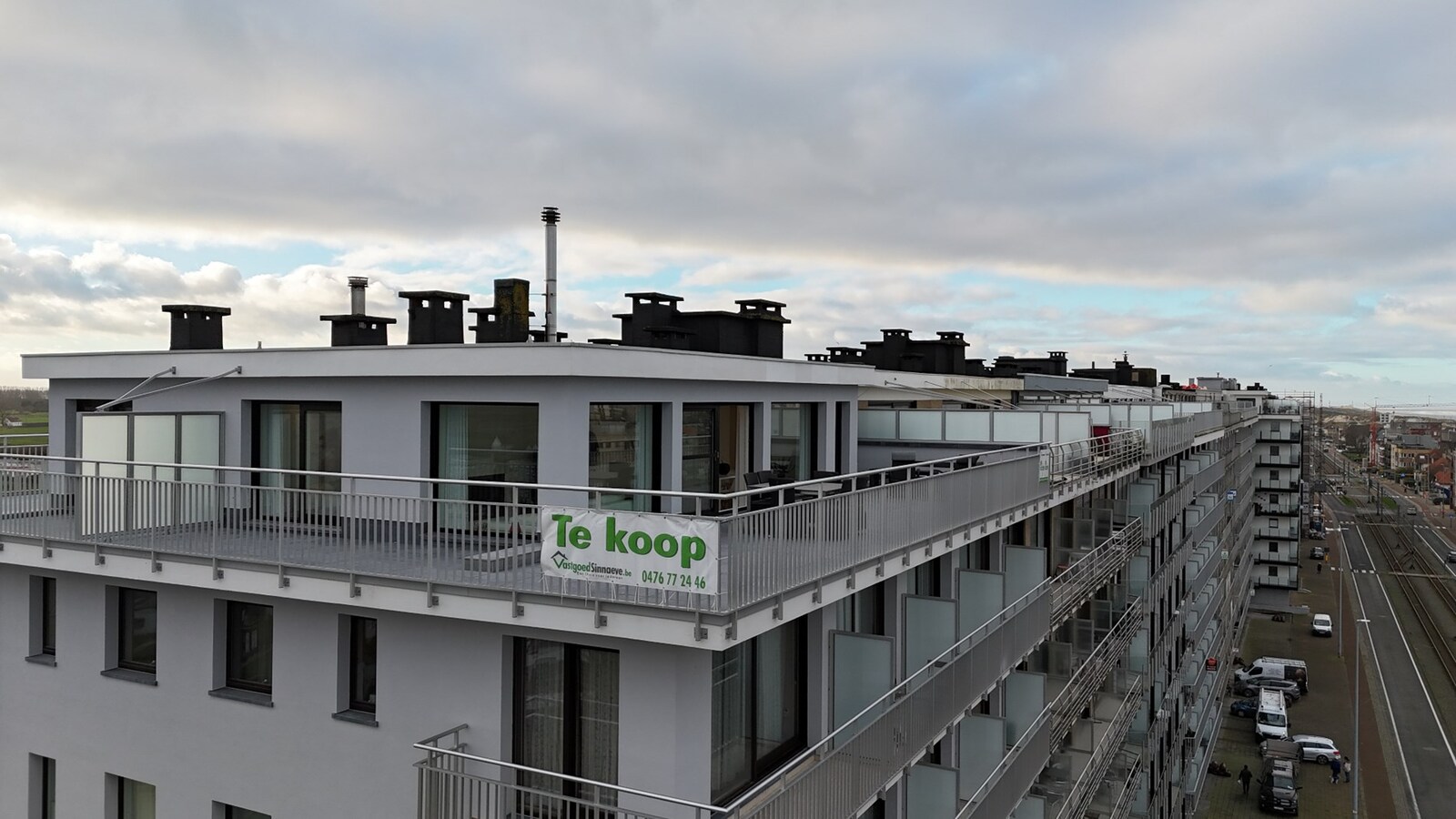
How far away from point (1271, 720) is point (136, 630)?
57.9 meters

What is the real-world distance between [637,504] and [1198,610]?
40571 millimetres

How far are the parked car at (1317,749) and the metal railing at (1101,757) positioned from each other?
2766cm

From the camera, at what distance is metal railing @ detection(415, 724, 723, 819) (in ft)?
32.2

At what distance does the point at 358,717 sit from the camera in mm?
12094

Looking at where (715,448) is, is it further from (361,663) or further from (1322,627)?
(1322,627)

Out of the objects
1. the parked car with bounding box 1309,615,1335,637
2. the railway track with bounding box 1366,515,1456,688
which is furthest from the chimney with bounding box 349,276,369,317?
the parked car with bounding box 1309,615,1335,637

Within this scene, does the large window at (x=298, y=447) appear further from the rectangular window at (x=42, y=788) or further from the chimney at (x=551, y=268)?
the rectangular window at (x=42, y=788)

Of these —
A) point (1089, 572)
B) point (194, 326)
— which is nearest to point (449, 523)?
point (194, 326)

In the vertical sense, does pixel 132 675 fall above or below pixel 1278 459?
above

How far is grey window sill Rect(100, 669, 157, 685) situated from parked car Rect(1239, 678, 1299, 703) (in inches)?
2453

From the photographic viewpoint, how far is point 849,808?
1102 cm

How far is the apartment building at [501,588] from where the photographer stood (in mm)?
9969

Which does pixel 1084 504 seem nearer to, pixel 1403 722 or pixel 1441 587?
pixel 1403 722

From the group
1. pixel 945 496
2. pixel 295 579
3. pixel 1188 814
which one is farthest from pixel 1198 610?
pixel 295 579
